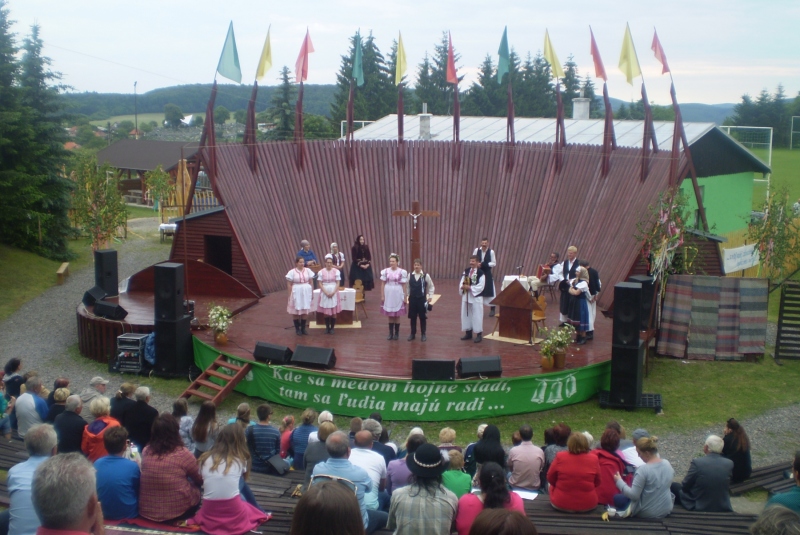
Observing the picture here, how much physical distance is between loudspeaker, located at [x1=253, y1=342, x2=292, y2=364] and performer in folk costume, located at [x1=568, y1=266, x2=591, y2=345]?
4.66m

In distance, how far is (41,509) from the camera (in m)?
3.43

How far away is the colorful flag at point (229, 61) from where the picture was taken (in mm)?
16344

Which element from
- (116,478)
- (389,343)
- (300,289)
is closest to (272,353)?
(300,289)

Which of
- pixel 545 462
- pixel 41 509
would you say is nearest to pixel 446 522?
pixel 41 509

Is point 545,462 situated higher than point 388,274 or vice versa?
point 388,274

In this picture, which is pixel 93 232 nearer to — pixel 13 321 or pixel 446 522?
pixel 13 321

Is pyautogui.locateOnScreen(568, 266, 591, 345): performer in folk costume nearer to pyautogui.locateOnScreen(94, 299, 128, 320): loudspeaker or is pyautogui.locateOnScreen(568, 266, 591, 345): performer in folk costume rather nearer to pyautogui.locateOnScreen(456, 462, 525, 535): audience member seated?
pyautogui.locateOnScreen(94, 299, 128, 320): loudspeaker

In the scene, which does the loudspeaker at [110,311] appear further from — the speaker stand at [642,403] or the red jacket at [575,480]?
the red jacket at [575,480]

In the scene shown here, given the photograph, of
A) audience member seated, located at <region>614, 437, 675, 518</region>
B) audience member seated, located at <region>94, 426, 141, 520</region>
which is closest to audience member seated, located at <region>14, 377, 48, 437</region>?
audience member seated, located at <region>94, 426, 141, 520</region>

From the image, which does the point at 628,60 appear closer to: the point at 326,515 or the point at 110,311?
the point at 110,311

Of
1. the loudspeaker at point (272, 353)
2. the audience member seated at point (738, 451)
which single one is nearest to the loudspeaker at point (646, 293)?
the audience member seated at point (738, 451)

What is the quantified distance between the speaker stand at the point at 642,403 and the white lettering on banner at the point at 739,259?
786 centimetres

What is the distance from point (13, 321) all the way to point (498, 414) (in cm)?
1124

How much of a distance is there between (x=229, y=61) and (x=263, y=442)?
34.7 feet
